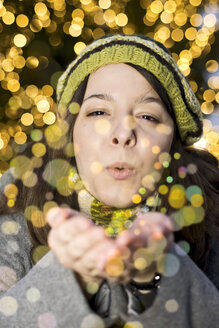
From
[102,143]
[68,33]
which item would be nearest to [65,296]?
[102,143]

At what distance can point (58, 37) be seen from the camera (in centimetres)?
284

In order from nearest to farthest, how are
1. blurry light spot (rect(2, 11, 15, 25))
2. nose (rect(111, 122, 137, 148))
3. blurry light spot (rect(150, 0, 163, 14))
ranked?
nose (rect(111, 122, 137, 148)) < blurry light spot (rect(2, 11, 15, 25)) < blurry light spot (rect(150, 0, 163, 14))

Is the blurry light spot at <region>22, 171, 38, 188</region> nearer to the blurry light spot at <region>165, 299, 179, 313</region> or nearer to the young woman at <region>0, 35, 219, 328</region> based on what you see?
the young woman at <region>0, 35, 219, 328</region>

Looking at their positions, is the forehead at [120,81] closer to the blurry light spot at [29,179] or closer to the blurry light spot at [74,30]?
the blurry light spot at [29,179]

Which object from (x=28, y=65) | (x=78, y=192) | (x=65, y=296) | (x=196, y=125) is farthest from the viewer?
(x=28, y=65)

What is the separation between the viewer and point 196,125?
1.49m

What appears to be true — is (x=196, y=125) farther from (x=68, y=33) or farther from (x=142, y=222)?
(x=68, y=33)

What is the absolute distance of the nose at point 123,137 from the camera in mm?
1109

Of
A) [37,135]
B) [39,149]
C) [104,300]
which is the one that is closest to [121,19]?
[37,135]

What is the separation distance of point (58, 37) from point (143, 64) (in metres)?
1.82

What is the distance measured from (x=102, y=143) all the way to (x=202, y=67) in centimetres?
234

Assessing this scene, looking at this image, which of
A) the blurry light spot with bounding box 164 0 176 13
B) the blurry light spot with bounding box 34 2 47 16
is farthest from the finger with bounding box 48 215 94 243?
the blurry light spot with bounding box 164 0 176 13

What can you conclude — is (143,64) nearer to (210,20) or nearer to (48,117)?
(48,117)

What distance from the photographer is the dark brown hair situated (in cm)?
132
